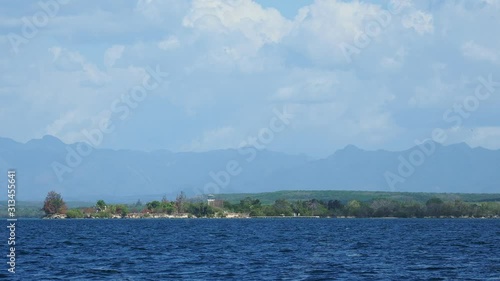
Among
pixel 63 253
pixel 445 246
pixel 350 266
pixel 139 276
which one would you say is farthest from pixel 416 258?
pixel 63 253

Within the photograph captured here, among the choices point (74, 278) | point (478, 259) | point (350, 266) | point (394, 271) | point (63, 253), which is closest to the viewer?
point (74, 278)

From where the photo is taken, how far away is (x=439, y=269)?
73.5 meters

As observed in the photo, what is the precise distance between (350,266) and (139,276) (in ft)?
64.6

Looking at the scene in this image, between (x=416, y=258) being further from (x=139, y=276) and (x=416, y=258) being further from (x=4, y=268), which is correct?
(x=4, y=268)

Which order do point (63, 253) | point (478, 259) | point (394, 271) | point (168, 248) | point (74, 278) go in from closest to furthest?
1. point (74, 278)
2. point (394, 271)
3. point (478, 259)
4. point (63, 253)
5. point (168, 248)

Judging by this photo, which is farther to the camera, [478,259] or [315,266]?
[478,259]

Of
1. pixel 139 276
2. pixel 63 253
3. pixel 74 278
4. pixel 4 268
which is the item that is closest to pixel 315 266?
pixel 139 276

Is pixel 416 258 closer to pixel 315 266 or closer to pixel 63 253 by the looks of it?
pixel 315 266

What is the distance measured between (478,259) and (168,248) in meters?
38.6

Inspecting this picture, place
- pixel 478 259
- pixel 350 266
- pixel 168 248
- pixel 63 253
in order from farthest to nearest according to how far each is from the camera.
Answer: pixel 168 248 < pixel 63 253 < pixel 478 259 < pixel 350 266

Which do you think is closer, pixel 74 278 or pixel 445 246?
pixel 74 278

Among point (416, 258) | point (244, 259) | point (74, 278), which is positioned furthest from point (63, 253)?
point (416, 258)

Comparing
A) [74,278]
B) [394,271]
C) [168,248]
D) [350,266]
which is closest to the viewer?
[74,278]

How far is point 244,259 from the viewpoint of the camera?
283 ft
